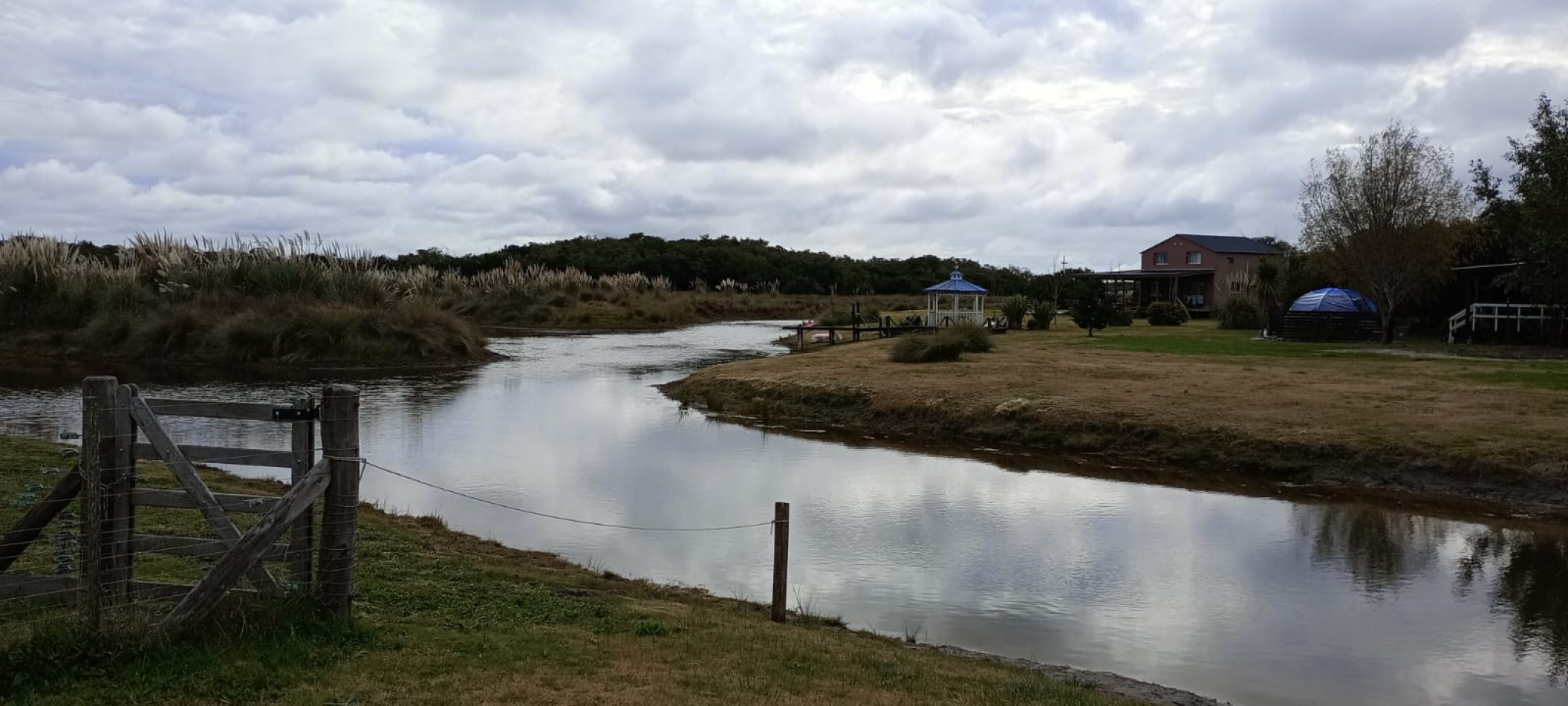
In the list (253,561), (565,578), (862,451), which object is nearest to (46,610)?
(253,561)

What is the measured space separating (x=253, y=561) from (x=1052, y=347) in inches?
1221

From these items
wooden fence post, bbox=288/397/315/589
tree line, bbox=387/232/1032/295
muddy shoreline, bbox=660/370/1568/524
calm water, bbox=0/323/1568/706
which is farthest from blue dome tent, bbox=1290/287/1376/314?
tree line, bbox=387/232/1032/295

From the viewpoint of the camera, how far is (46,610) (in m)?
6.21

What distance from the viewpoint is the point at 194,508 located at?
6184 millimetres

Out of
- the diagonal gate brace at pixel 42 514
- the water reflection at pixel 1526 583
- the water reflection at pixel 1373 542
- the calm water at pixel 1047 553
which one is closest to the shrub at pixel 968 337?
the calm water at pixel 1047 553

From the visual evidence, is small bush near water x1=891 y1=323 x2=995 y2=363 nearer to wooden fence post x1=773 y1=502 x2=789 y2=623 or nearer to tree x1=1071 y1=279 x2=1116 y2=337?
tree x1=1071 y1=279 x2=1116 y2=337

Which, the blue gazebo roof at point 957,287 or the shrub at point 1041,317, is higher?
the blue gazebo roof at point 957,287

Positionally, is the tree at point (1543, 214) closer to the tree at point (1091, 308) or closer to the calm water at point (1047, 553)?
the tree at point (1091, 308)

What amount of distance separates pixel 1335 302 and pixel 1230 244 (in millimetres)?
Result: 39201

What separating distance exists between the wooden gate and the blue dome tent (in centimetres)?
3950

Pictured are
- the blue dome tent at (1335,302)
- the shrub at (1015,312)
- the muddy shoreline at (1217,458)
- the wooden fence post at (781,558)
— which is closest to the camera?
the wooden fence post at (781,558)

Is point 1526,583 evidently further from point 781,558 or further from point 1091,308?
point 1091,308

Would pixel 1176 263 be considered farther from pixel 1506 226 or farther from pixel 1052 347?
pixel 1052 347

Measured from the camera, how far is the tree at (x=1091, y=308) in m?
41.6
